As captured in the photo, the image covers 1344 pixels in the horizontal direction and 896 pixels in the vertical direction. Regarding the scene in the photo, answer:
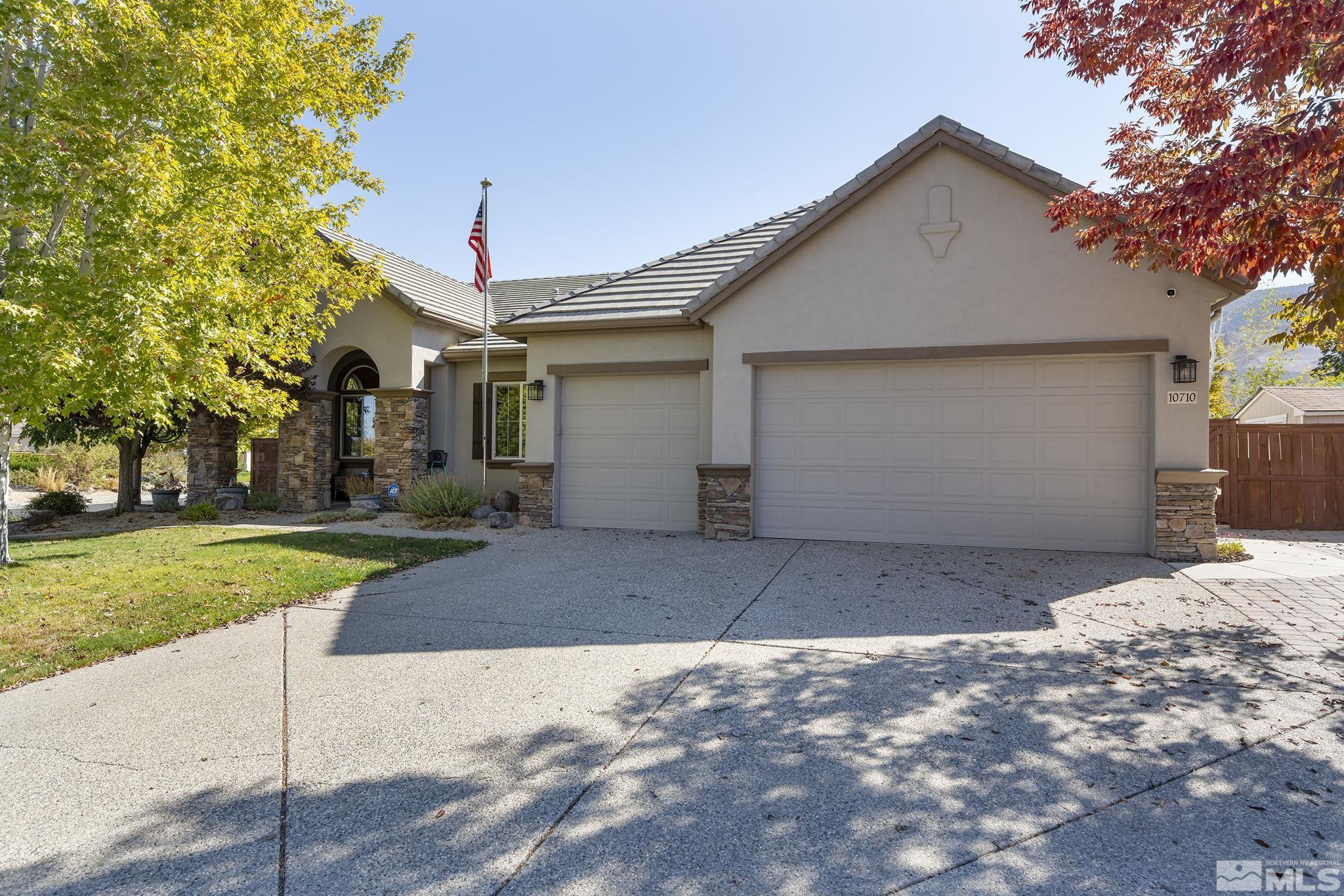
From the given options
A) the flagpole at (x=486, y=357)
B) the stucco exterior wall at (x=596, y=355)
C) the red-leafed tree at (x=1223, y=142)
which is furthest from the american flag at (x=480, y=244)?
the red-leafed tree at (x=1223, y=142)

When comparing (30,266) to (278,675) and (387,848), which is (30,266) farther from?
(387,848)

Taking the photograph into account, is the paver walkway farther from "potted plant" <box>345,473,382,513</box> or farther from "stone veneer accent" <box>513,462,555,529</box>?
"potted plant" <box>345,473,382,513</box>

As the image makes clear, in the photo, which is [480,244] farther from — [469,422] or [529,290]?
[529,290]

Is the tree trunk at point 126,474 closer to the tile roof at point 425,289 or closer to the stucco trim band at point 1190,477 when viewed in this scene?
the tile roof at point 425,289

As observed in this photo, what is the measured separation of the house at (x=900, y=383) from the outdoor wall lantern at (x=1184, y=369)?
0.10m

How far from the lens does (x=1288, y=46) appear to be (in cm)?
515

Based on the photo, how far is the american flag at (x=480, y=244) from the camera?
43.8 feet

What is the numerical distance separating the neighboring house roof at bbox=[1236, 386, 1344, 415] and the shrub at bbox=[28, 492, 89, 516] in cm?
2948

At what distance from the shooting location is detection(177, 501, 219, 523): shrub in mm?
13352

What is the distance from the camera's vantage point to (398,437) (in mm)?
14281

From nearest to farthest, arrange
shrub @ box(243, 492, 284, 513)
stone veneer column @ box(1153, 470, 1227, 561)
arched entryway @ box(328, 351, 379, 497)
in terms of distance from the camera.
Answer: stone veneer column @ box(1153, 470, 1227, 561)
shrub @ box(243, 492, 284, 513)
arched entryway @ box(328, 351, 379, 497)

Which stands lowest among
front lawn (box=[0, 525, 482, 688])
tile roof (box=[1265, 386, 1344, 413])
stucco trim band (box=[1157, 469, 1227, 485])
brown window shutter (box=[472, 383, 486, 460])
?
front lawn (box=[0, 525, 482, 688])

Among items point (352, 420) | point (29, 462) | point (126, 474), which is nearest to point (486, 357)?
point (352, 420)

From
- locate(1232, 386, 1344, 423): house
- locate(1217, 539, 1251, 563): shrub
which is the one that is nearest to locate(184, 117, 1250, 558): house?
locate(1217, 539, 1251, 563): shrub
